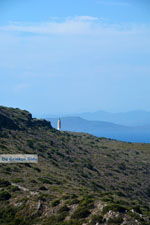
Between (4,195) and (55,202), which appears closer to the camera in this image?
(55,202)

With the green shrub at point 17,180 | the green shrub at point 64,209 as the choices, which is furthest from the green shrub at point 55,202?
the green shrub at point 17,180

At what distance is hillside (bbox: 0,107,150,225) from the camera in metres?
24.3

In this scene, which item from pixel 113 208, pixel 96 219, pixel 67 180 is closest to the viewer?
pixel 96 219

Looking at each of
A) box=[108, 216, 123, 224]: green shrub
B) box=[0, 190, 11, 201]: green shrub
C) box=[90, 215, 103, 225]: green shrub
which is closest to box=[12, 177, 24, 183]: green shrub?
box=[0, 190, 11, 201]: green shrub

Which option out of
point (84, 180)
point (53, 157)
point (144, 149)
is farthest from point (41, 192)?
point (144, 149)

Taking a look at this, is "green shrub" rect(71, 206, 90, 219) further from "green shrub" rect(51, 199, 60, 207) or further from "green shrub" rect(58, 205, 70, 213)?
"green shrub" rect(51, 199, 60, 207)

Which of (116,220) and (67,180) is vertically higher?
(67,180)

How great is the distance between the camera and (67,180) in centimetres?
3997

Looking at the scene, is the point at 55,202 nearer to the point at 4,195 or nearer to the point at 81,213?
the point at 81,213

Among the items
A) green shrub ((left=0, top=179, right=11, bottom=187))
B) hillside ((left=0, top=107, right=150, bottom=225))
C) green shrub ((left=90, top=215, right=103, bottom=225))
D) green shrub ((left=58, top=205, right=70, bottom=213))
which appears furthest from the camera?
green shrub ((left=0, top=179, right=11, bottom=187))

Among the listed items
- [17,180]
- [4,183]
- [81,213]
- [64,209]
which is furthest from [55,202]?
[17,180]

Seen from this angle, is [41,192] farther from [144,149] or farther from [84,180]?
[144,149]

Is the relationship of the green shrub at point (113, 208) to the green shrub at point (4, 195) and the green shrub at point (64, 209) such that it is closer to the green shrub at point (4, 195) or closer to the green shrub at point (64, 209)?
the green shrub at point (64, 209)

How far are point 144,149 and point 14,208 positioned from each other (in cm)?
5335
